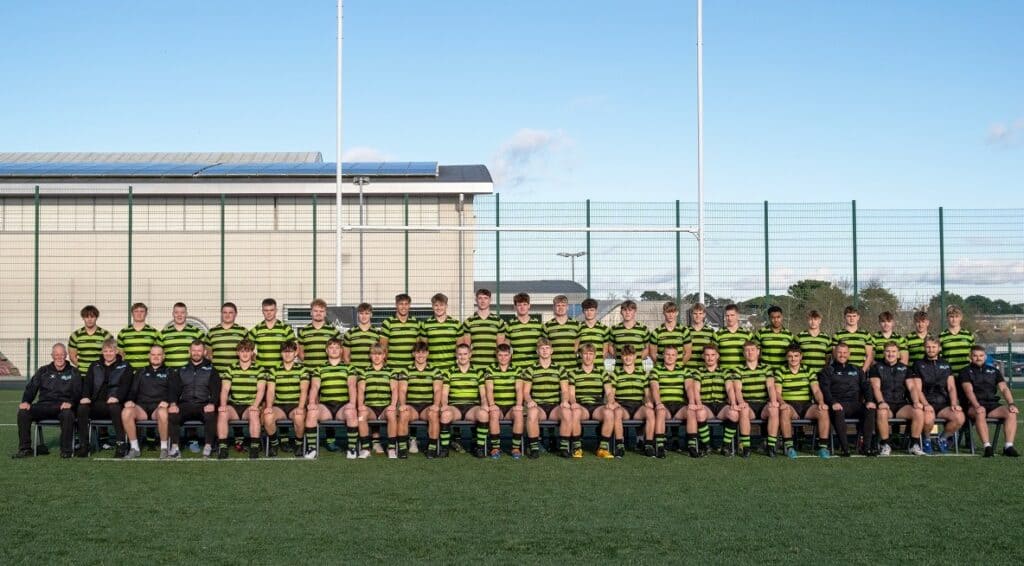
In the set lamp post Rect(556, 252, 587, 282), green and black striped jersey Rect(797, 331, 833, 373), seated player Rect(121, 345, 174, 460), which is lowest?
seated player Rect(121, 345, 174, 460)

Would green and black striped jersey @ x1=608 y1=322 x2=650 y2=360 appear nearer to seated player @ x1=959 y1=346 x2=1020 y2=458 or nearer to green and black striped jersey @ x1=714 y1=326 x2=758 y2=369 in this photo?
green and black striped jersey @ x1=714 y1=326 x2=758 y2=369

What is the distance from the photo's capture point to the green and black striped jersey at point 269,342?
9.82m

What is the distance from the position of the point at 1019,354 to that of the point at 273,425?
1485 centimetres

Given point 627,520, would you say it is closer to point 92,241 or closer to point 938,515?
point 938,515

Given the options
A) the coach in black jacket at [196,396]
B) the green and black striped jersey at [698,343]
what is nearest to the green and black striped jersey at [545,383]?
the green and black striped jersey at [698,343]

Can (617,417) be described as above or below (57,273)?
below

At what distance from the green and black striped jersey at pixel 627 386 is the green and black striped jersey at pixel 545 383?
1.51 feet

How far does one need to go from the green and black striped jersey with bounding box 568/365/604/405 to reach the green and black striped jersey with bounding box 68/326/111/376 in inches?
181

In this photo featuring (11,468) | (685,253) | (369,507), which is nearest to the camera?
(369,507)

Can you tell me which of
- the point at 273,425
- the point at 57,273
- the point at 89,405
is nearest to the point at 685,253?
the point at 273,425

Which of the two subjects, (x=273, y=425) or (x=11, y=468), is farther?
(x=273, y=425)

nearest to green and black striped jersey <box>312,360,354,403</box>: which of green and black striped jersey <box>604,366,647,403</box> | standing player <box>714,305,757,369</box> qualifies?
green and black striped jersey <box>604,366,647,403</box>

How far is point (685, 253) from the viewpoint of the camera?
1474 centimetres

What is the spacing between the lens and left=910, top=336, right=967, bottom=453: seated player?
9.55 metres
